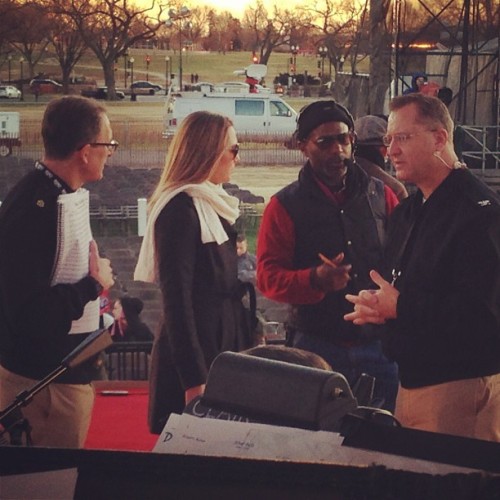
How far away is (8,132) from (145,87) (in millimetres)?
1731

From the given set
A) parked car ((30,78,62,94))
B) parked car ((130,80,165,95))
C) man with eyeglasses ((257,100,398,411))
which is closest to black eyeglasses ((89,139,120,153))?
man with eyeglasses ((257,100,398,411))

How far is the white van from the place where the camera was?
1336 centimetres

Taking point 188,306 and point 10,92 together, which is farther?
point 10,92

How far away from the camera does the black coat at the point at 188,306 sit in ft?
5.94

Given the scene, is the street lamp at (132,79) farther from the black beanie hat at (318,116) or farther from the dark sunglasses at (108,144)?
the dark sunglasses at (108,144)

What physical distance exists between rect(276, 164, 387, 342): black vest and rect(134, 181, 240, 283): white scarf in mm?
147

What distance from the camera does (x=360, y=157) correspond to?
7.81ft

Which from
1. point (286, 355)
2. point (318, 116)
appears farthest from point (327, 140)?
point (286, 355)

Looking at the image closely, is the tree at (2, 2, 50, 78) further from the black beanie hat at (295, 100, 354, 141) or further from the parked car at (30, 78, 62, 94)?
the black beanie hat at (295, 100, 354, 141)

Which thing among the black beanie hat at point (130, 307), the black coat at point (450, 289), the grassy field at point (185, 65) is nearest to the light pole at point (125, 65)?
the grassy field at point (185, 65)

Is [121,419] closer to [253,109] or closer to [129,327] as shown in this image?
[129,327]

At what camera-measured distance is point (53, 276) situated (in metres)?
1.60

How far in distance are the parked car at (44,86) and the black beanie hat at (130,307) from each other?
4525mm

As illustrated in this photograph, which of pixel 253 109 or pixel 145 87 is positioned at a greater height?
pixel 145 87
